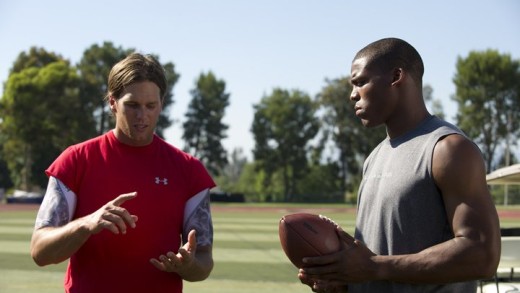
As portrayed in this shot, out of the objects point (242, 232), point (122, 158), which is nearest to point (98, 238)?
point (122, 158)

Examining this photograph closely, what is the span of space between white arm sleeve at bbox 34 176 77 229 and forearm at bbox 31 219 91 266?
0.05 m

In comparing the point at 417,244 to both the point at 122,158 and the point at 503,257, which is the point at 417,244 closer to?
the point at 122,158

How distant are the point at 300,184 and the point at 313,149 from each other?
12.3ft

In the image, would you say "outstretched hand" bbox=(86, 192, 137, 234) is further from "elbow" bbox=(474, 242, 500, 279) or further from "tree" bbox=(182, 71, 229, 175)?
"tree" bbox=(182, 71, 229, 175)

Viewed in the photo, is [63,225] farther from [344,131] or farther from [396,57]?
[344,131]

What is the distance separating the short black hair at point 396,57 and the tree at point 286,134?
7320 cm

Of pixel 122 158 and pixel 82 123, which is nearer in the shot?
pixel 122 158

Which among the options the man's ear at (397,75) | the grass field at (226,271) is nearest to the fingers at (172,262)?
the man's ear at (397,75)

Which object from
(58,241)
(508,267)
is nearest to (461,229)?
(58,241)

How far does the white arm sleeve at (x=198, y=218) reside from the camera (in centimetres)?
373

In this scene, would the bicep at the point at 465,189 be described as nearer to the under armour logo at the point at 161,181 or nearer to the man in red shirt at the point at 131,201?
the man in red shirt at the point at 131,201

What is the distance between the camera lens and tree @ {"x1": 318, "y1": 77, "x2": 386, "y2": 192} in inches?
2800

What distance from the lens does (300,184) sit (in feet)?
255

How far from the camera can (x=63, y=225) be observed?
11.5 feet
